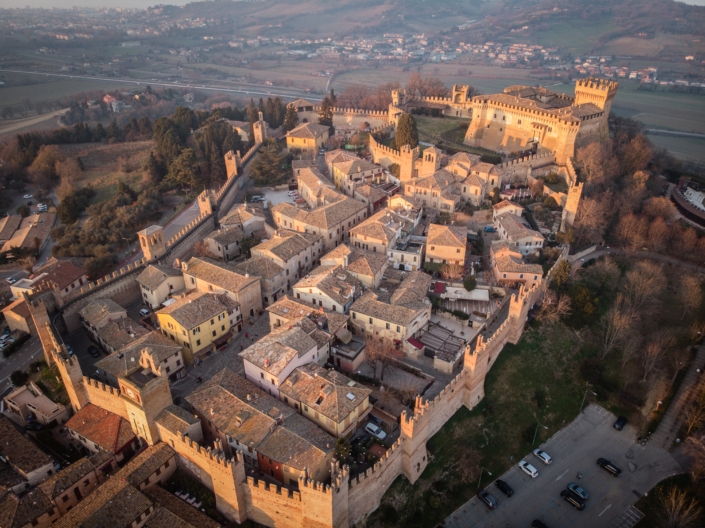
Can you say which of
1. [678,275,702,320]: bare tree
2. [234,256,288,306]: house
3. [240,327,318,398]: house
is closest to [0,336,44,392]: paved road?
[234,256,288,306]: house

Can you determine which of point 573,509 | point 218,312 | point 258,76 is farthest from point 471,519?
point 258,76

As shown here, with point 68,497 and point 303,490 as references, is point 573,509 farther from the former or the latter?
point 68,497

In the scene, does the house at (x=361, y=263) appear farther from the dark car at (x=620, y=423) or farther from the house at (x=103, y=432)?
the dark car at (x=620, y=423)

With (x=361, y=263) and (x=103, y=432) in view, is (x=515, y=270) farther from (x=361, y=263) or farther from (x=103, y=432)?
(x=103, y=432)

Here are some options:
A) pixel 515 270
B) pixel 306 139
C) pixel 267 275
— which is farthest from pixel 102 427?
pixel 306 139

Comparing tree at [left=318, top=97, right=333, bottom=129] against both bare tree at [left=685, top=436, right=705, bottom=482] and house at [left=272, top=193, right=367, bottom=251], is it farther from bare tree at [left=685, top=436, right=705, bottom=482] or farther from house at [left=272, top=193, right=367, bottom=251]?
bare tree at [left=685, top=436, right=705, bottom=482]

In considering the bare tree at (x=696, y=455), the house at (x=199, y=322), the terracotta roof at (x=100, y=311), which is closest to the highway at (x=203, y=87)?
the terracotta roof at (x=100, y=311)

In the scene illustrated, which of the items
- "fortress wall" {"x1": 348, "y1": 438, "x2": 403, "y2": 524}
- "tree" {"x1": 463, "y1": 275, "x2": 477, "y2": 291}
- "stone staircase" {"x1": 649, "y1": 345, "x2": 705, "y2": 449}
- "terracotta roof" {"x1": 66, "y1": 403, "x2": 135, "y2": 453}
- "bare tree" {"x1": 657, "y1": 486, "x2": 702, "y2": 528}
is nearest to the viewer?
"fortress wall" {"x1": 348, "y1": 438, "x2": 403, "y2": 524}
